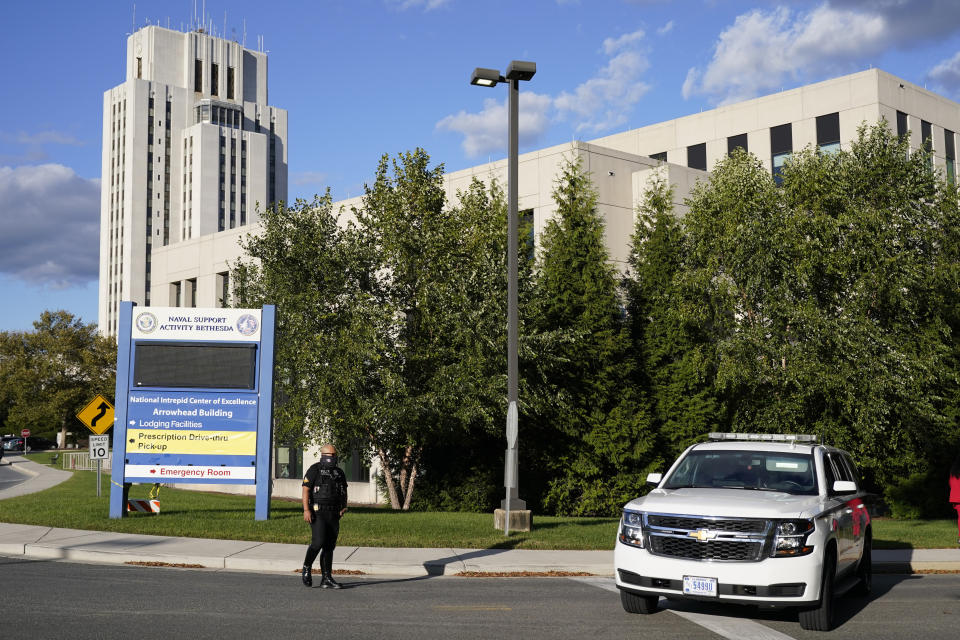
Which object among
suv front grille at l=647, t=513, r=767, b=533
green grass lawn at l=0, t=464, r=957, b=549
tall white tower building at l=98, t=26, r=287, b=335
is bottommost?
green grass lawn at l=0, t=464, r=957, b=549

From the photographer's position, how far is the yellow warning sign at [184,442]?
18.6 m

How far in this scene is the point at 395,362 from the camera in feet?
77.6

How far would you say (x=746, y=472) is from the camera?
1021cm

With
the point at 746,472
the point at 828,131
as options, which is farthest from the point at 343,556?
the point at 828,131

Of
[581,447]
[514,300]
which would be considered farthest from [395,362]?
[514,300]

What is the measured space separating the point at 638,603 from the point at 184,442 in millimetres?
11679

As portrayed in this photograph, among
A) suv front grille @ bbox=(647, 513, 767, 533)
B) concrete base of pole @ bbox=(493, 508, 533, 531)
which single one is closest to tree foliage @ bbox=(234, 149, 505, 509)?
concrete base of pole @ bbox=(493, 508, 533, 531)

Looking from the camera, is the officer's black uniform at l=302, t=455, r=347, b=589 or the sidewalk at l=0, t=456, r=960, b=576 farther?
the sidewalk at l=0, t=456, r=960, b=576

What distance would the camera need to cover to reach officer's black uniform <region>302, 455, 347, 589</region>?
11070mm

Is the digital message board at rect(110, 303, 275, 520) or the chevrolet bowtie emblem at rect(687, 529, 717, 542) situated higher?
the digital message board at rect(110, 303, 275, 520)

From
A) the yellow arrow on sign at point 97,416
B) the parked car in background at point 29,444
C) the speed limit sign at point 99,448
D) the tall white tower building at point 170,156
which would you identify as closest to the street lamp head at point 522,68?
the yellow arrow on sign at point 97,416

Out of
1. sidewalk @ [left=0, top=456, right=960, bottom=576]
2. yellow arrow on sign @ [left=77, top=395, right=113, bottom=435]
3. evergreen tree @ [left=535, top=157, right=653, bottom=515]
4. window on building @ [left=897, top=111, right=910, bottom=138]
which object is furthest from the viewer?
window on building @ [left=897, top=111, right=910, bottom=138]

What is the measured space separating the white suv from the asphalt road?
1.25 ft

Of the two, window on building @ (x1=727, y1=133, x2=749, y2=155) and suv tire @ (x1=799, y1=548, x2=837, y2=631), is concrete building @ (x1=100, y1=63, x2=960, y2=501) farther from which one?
suv tire @ (x1=799, y1=548, x2=837, y2=631)
